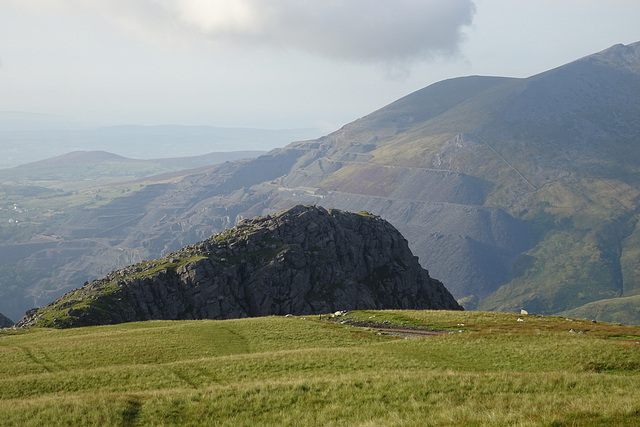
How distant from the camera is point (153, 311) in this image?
375 feet

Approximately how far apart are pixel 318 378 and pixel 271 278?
9769 cm

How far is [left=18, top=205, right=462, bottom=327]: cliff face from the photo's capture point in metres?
113

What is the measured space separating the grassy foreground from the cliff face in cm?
4375

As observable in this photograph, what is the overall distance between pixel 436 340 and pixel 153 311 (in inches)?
3100

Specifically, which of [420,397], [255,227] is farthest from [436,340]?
[255,227]

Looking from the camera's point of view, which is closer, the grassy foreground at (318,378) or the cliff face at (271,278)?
the grassy foreground at (318,378)

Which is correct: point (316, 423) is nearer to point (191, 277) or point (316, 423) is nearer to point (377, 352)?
point (377, 352)

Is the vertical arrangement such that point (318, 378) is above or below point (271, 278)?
above

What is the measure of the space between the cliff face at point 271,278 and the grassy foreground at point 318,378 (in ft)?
144

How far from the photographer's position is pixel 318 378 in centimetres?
3659

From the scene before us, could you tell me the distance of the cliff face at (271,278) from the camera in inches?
4451

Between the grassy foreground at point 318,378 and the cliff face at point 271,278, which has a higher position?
the grassy foreground at point 318,378

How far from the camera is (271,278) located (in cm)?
13325

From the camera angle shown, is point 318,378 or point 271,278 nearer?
point 318,378
